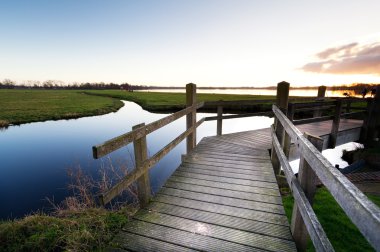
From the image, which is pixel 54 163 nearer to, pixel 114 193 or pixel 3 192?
pixel 3 192

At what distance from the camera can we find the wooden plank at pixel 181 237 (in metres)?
2.50

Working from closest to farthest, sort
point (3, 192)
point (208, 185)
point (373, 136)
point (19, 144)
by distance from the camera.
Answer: point (208, 185) → point (3, 192) → point (373, 136) → point (19, 144)

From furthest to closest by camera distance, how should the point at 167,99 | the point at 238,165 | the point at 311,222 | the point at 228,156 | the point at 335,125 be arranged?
the point at 167,99
the point at 335,125
the point at 228,156
the point at 238,165
the point at 311,222

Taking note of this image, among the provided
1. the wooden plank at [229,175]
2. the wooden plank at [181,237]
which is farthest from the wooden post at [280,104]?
the wooden plank at [181,237]

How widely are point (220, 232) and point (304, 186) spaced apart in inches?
49.2

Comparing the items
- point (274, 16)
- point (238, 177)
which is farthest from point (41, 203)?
point (274, 16)

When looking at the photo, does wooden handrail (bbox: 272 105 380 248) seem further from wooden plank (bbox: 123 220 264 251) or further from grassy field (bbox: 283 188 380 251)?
grassy field (bbox: 283 188 380 251)

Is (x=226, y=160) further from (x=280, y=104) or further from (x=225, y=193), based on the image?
(x=280, y=104)

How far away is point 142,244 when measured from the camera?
2564 mm

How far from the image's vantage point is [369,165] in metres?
9.02

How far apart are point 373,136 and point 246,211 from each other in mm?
9201

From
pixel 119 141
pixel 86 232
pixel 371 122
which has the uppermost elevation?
pixel 119 141

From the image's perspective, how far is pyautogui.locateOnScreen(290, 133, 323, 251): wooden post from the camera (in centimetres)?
224

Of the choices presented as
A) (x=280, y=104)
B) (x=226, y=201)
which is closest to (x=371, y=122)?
(x=280, y=104)
